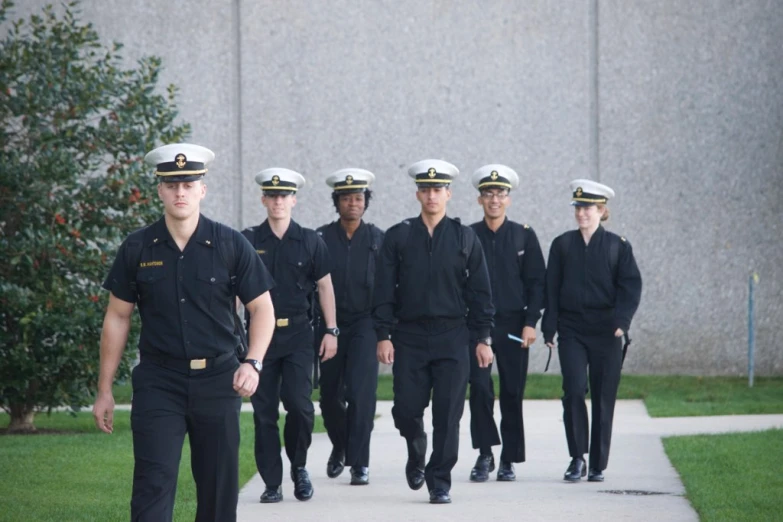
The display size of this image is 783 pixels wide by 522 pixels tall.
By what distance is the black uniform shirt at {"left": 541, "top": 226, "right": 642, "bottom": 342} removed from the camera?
394 inches

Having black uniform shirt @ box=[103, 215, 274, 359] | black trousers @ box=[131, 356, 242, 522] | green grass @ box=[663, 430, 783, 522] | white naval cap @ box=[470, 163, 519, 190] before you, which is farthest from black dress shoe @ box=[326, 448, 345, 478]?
black uniform shirt @ box=[103, 215, 274, 359]

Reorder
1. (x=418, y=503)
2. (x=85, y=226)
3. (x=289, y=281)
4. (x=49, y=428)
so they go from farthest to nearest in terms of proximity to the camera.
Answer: (x=49, y=428) → (x=85, y=226) → (x=289, y=281) → (x=418, y=503)

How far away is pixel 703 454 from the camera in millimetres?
10789

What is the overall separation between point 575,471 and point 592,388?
624mm

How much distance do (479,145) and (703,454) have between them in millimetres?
7864

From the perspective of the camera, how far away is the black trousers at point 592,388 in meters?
9.90

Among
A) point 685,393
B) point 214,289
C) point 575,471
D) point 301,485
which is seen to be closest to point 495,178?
point 575,471

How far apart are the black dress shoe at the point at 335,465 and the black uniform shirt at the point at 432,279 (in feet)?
5.23

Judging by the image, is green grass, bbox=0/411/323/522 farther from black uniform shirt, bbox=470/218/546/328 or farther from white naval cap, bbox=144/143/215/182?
white naval cap, bbox=144/143/215/182

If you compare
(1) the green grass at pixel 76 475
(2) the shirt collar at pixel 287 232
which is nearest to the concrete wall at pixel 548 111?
(1) the green grass at pixel 76 475

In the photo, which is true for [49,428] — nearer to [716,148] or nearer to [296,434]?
[296,434]

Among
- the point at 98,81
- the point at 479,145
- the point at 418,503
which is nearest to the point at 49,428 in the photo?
the point at 98,81

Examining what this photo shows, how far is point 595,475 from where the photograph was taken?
9852 mm

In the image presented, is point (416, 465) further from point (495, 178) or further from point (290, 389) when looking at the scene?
point (495, 178)
